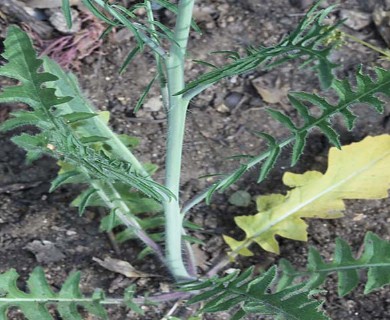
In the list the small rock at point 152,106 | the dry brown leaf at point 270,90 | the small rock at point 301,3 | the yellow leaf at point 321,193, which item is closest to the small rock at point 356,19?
the small rock at point 301,3

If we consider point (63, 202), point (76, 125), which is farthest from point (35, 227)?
point (76, 125)

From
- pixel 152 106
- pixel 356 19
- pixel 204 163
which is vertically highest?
pixel 356 19

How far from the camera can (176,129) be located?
1.50 meters

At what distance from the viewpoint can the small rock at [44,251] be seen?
1.99m

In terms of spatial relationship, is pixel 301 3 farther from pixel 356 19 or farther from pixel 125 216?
pixel 125 216

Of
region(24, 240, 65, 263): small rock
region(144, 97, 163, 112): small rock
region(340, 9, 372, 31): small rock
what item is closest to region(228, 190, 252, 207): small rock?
region(144, 97, 163, 112): small rock

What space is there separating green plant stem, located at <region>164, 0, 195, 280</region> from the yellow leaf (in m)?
0.19

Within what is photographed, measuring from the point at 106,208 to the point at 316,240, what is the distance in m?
0.61

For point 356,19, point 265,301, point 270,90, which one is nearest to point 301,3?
point 356,19

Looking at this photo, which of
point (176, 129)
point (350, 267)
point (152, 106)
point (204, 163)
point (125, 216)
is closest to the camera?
point (176, 129)

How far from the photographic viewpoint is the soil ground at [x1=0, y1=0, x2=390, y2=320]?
1989 millimetres

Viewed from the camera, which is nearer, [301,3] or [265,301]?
[265,301]

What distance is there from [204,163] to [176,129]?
2.31 feet

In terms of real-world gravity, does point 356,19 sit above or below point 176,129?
above
